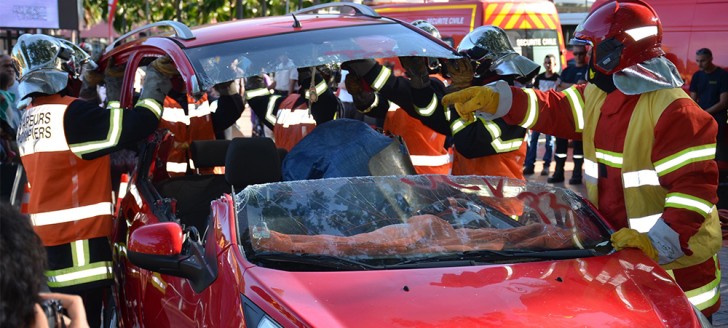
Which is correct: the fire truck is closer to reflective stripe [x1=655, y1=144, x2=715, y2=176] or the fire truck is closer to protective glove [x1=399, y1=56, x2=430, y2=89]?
protective glove [x1=399, y1=56, x2=430, y2=89]

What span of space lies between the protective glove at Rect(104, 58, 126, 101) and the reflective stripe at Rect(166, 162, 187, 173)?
0.53 metres

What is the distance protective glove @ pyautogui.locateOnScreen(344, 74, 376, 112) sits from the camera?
20.1 feet

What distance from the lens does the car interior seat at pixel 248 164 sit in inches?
162

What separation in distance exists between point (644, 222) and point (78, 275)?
288cm

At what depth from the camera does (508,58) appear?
18.3 ft

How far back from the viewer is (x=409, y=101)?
19.1 ft

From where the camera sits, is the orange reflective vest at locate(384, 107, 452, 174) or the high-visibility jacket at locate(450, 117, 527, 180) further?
the orange reflective vest at locate(384, 107, 452, 174)

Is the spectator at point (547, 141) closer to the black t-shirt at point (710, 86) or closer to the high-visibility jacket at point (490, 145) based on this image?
the black t-shirt at point (710, 86)

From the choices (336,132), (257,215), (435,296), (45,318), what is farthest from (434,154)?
(45,318)

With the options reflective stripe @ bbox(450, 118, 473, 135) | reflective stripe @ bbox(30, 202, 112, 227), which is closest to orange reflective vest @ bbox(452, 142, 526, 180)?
reflective stripe @ bbox(450, 118, 473, 135)

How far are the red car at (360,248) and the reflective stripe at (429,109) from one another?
1.01 meters

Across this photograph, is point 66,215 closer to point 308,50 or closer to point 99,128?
point 99,128

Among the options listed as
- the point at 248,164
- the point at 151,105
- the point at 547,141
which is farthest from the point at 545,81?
the point at 248,164

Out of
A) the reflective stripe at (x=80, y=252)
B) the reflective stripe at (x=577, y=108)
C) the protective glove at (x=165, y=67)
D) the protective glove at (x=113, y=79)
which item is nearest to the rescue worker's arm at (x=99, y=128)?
the protective glove at (x=165, y=67)
